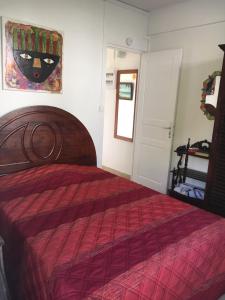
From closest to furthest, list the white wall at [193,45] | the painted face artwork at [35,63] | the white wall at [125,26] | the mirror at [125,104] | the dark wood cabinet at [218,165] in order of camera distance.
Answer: the dark wood cabinet at [218,165], the painted face artwork at [35,63], the white wall at [193,45], the white wall at [125,26], the mirror at [125,104]

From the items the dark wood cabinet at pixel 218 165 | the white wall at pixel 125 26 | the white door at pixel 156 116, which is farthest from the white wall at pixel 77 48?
the dark wood cabinet at pixel 218 165

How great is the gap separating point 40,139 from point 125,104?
2431mm

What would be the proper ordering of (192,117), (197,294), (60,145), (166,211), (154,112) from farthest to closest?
(154,112), (192,117), (60,145), (166,211), (197,294)

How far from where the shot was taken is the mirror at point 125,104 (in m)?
4.74

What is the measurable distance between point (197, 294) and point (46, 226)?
963mm

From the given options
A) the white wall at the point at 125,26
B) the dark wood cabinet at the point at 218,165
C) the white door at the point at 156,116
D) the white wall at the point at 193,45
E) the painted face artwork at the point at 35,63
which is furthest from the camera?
the white door at the point at 156,116

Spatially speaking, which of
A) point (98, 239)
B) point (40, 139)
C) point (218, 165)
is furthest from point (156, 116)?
point (98, 239)

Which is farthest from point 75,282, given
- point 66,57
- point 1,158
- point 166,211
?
point 66,57

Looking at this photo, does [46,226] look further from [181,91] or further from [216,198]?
[181,91]

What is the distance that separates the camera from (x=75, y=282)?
1.17 meters

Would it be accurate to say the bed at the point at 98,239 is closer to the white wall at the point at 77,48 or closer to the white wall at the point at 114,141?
the white wall at the point at 77,48

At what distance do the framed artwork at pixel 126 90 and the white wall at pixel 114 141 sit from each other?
17 cm

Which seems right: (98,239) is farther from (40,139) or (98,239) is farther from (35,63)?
(35,63)

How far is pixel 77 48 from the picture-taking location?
3.15m
